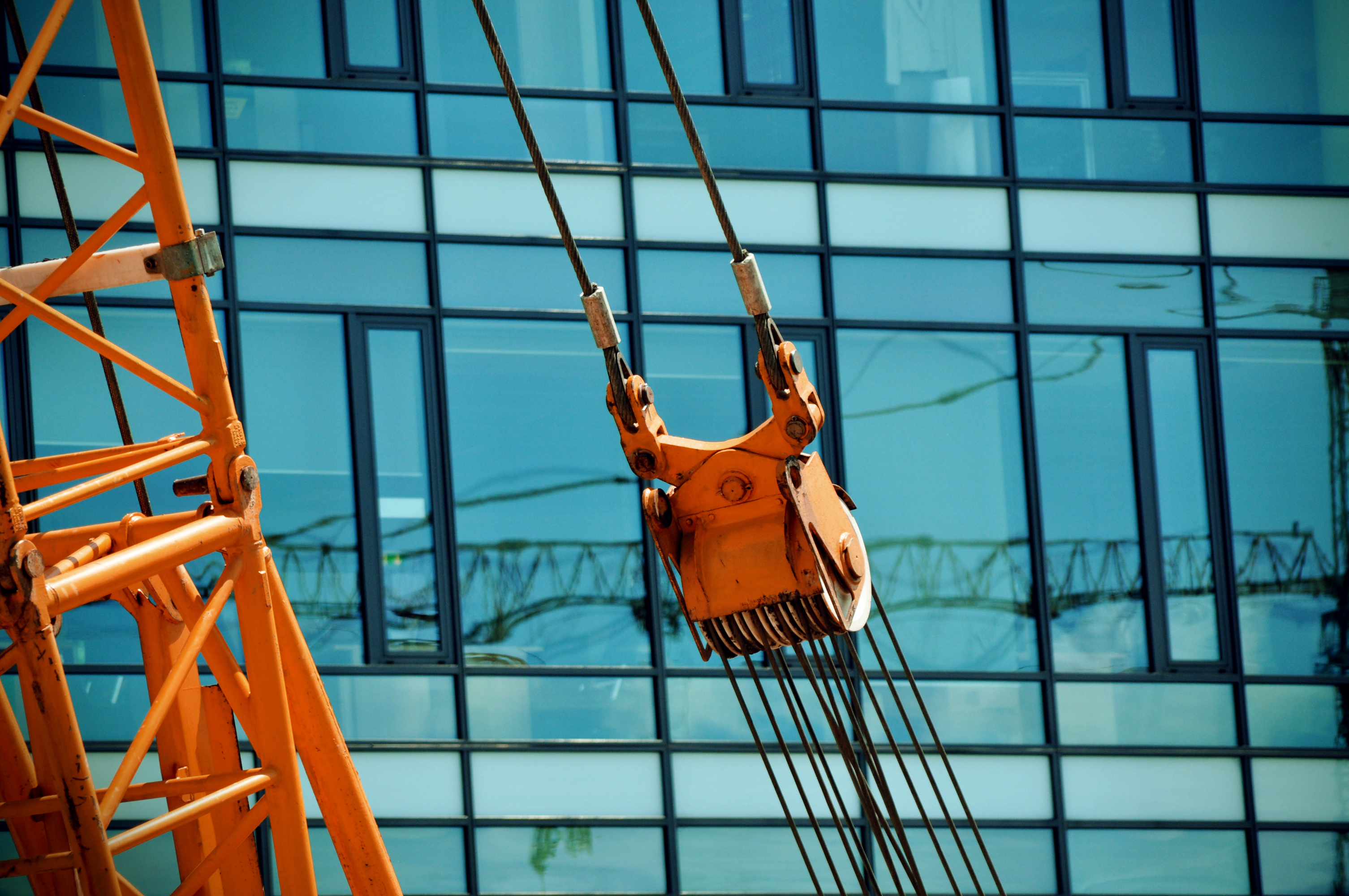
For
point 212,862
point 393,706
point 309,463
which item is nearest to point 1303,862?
point 393,706

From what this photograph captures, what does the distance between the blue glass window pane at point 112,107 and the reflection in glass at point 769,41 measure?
186 inches

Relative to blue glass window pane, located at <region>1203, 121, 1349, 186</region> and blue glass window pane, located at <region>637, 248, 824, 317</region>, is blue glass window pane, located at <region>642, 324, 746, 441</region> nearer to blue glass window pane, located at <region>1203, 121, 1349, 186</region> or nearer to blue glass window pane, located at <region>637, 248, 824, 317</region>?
blue glass window pane, located at <region>637, 248, 824, 317</region>

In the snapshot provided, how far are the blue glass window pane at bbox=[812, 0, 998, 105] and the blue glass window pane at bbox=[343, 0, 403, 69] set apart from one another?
3.77m

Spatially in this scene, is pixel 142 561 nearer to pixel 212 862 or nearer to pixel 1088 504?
pixel 212 862

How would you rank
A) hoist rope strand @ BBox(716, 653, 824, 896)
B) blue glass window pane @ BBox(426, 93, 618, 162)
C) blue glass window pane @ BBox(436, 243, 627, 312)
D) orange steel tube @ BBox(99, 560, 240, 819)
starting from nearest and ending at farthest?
orange steel tube @ BBox(99, 560, 240, 819) < hoist rope strand @ BBox(716, 653, 824, 896) < blue glass window pane @ BBox(436, 243, 627, 312) < blue glass window pane @ BBox(426, 93, 618, 162)

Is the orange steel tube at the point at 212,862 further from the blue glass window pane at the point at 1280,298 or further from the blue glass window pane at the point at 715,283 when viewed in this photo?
the blue glass window pane at the point at 1280,298

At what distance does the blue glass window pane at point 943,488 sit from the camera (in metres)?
12.4

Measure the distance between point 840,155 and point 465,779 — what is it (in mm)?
6353

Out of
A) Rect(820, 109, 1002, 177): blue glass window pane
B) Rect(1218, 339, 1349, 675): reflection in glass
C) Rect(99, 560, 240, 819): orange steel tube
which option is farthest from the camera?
Rect(1218, 339, 1349, 675): reflection in glass

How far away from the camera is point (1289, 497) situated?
43.1 feet

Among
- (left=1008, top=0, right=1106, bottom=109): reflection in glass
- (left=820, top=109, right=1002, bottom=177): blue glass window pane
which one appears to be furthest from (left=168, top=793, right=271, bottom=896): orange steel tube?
(left=1008, top=0, right=1106, bottom=109): reflection in glass

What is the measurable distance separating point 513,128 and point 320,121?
5.35ft

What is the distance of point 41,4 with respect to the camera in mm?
11703

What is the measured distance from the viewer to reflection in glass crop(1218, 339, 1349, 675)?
12883 millimetres
